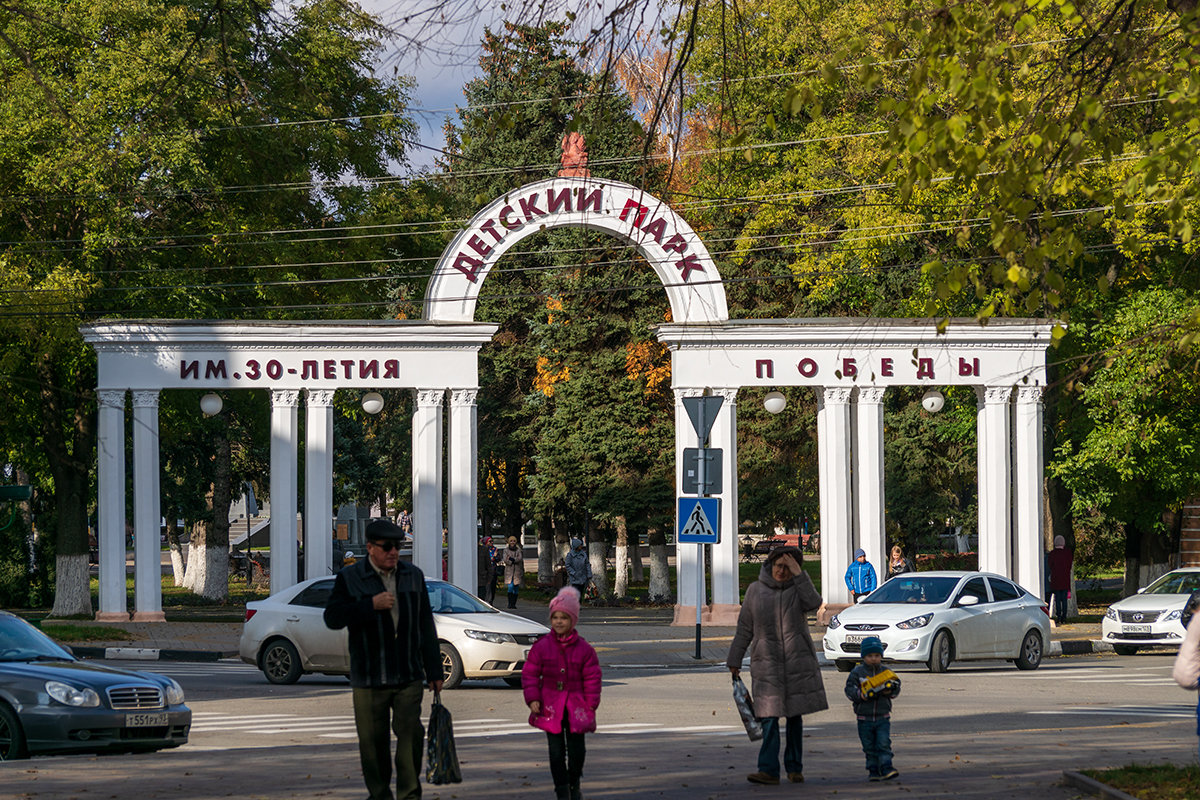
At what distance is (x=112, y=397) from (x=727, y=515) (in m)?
11.9

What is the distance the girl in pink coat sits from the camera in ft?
32.9

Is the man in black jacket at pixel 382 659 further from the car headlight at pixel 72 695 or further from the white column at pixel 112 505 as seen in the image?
the white column at pixel 112 505

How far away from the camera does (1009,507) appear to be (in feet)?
104

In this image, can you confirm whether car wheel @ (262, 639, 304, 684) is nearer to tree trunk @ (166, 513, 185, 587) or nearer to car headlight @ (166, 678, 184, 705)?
car headlight @ (166, 678, 184, 705)

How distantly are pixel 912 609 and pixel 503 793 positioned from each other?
1295 cm

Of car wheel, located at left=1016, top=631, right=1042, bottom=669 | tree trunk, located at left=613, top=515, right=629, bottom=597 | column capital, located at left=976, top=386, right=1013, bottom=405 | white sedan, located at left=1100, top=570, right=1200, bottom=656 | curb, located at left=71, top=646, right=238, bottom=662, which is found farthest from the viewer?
tree trunk, located at left=613, top=515, right=629, bottom=597

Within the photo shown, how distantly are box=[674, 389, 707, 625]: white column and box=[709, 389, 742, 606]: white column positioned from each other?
441mm

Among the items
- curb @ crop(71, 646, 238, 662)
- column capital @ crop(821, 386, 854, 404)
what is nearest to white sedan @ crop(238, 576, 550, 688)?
curb @ crop(71, 646, 238, 662)

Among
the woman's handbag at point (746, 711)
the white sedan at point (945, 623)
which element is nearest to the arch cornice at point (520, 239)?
the white sedan at point (945, 623)

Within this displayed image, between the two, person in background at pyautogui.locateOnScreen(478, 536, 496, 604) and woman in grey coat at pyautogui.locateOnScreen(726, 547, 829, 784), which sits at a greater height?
woman in grey coat at pyautogui.locateOnScreen(726, 547, 829, 784)

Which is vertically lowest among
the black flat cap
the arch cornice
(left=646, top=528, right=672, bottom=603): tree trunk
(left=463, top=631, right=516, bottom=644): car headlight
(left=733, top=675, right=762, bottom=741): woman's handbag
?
(left=646, top=528, right=672, bottom=603): tree trunk

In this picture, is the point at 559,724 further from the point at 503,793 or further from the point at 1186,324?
the point at 1186,324

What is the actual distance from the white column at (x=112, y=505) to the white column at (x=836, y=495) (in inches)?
528

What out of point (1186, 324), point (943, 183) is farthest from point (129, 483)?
point (1186, 324)
